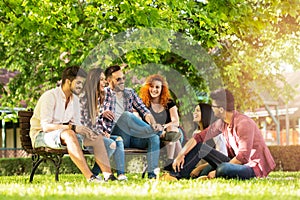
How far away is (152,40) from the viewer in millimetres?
13148

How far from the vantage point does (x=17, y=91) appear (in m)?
16.4

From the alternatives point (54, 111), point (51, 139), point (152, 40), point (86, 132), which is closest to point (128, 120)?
point (86, 132)

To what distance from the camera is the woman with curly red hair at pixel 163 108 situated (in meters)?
8.30

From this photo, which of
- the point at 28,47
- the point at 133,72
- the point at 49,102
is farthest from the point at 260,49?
the point at 49,102

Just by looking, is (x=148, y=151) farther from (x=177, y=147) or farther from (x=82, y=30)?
(x=82, y=30)

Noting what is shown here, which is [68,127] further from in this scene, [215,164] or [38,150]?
[215,164]

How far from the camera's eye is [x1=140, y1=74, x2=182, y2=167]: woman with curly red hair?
27.2 ft

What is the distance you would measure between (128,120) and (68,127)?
0.95 m

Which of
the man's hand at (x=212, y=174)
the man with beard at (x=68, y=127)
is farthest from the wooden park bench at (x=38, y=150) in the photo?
the man's hand at (x=212, y=174)

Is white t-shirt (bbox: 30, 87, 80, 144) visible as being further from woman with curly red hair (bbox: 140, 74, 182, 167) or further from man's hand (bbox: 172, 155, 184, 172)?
man's hand (bbox: 172, 155, 184, 172)

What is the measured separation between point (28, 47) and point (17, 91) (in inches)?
50.3

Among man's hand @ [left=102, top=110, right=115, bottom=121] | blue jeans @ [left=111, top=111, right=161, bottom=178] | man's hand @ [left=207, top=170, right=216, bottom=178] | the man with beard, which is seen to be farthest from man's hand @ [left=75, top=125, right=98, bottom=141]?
man's hand @ [left=207, top=170, right=216, bottom=178]

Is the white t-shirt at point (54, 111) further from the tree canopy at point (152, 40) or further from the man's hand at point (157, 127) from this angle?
the tree canopy at point (152, 40)

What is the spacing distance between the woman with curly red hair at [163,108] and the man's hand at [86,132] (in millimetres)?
1391
